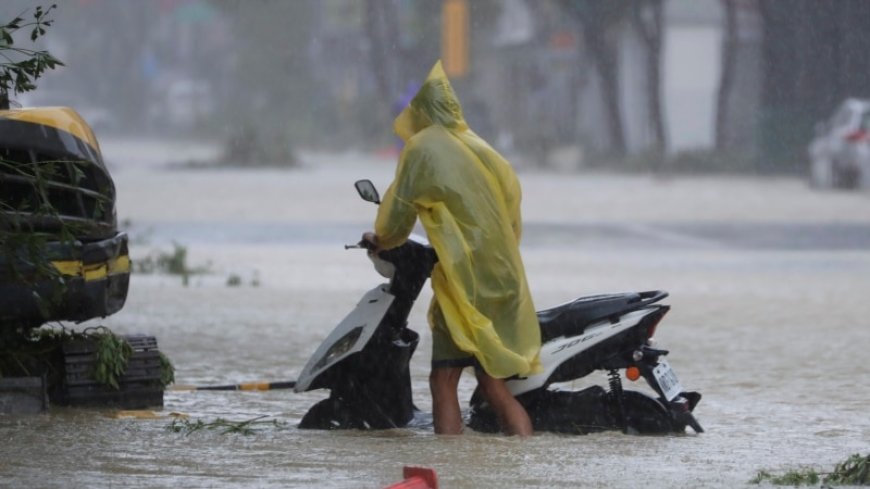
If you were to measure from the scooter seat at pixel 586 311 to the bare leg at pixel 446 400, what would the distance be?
0.43 m

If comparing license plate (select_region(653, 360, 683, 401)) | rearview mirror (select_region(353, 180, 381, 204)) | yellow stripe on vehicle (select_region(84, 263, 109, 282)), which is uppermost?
rearview mirror (select_region(353, 180, 381, 204))

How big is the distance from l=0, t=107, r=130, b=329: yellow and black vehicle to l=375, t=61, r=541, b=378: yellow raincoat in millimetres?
1259

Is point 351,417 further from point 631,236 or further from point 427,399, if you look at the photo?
point 631,236

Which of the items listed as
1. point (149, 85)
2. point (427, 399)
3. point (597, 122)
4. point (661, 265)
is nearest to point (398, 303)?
Answer: point (427, 399)

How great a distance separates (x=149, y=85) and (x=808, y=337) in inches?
3140

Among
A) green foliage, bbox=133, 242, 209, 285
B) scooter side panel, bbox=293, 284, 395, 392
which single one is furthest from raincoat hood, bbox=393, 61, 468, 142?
green foliage, bbox=133, 242, 209, 285

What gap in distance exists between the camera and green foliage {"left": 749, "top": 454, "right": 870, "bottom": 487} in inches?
239

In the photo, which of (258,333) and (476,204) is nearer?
(476,204)

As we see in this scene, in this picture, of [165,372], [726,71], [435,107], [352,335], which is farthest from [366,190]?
[726,71]

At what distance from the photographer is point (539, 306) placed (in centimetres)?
1309

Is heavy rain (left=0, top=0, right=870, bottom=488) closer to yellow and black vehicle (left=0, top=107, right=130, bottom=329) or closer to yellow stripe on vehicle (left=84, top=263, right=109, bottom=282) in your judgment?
yellow and black vehicle (left=0, top=107, right=130, bottom=329)

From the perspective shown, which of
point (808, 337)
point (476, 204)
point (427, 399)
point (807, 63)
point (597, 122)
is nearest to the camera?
point (476, 204)

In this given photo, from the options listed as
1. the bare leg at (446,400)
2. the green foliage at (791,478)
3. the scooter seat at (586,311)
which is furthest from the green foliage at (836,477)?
the bare leg at (446,400)

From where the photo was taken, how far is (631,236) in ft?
70.4
